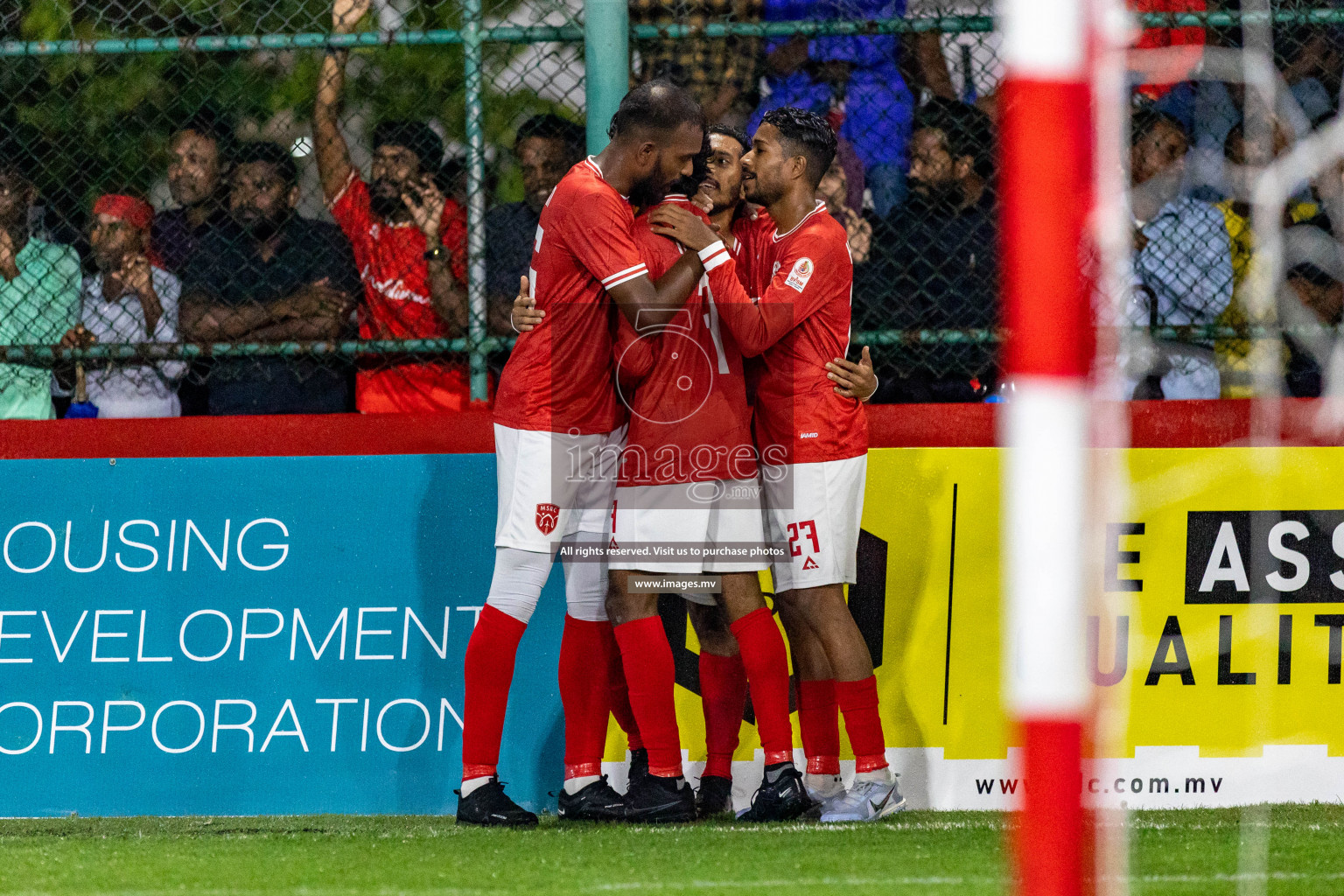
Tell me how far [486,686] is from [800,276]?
1.55 meters

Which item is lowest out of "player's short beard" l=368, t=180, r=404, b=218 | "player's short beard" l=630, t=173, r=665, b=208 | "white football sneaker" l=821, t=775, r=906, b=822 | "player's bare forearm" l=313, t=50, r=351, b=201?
"white football sneaker" l=821, t=775, r=906, b=822

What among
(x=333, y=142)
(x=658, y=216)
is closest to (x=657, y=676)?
(x=658, y=216)

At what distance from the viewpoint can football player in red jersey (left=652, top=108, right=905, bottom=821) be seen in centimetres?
456

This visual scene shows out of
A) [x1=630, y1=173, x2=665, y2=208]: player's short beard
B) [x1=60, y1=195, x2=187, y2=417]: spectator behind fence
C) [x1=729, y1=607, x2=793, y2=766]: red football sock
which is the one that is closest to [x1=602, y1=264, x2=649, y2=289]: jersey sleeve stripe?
[x1=630, y1=173, x2=665, y2=208]: player's short beard

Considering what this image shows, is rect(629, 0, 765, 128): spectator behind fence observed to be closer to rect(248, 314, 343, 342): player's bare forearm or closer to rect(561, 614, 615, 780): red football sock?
rect(248, 314, 343, 342): player's bare forearm

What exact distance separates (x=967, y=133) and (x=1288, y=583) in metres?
1.87

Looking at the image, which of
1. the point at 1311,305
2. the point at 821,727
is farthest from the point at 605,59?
the point at 1311,305

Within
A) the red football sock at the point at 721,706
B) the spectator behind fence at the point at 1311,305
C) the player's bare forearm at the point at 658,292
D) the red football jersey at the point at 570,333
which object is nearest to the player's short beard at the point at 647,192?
the red football jersey at the point at 570,333

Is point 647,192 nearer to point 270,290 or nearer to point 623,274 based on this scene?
point 623,274

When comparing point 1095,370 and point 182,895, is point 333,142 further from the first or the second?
point 1095,370

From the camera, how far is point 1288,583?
495 cm

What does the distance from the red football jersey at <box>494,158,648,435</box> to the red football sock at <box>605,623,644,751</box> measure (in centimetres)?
74

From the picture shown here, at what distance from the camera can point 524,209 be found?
545cm

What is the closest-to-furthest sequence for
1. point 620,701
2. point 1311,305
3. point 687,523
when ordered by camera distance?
point 687,523 → point 620,701 → point 1311,305
